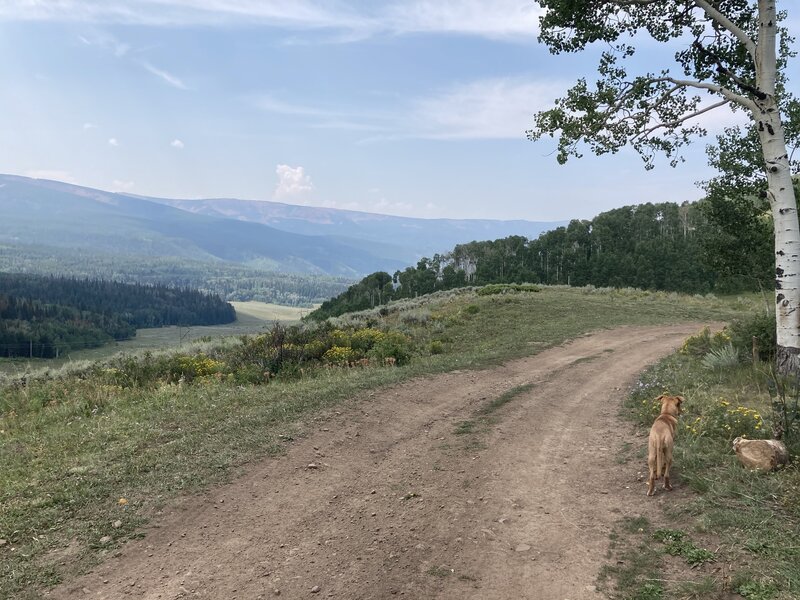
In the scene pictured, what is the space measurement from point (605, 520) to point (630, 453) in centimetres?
212

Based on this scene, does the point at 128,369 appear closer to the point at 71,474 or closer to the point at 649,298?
the point at 71,474

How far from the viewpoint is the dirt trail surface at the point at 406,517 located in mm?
4215

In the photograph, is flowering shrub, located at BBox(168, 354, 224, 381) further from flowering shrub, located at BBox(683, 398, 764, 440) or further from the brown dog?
flowering shrub, located at BBox(683, 398, 764, 440)

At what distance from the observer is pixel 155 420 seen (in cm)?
858

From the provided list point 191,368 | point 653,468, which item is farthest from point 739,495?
point 191,368

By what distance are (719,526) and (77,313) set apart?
155543 millimetres

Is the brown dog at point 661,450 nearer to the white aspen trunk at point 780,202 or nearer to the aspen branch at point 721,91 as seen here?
the white aspen trunk at point 780,202

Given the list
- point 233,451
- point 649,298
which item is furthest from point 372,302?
point 233,451

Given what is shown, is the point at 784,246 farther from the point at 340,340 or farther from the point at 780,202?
the point at 340,340

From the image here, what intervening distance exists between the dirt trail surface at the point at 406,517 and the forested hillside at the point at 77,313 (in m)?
114

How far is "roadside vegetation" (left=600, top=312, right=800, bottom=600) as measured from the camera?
12.8 ft

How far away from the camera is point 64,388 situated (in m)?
13.0

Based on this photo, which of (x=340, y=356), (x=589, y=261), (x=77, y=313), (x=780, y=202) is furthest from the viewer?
(x=77, y=313)

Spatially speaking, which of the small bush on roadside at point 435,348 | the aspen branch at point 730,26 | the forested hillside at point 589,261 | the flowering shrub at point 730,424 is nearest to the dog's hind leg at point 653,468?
the flowering shrub at point 730,424
